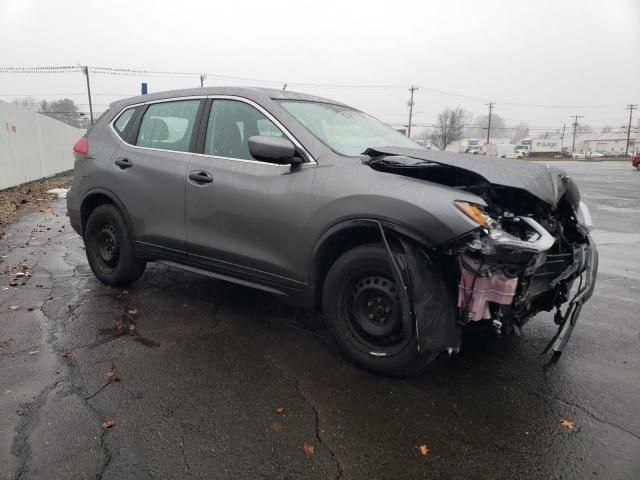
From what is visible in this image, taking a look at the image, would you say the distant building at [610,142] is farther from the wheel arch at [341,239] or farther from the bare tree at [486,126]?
the wheel arch at [341,239]

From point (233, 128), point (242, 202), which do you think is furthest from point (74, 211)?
point (242, 202)

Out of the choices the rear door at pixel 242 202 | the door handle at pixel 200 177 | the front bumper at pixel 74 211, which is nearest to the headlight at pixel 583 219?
the rear door at pixel 242 202

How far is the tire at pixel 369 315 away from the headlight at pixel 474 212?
0.54 meters

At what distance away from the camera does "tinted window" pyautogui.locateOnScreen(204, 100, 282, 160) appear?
3.56 metres

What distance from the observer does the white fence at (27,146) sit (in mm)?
12641

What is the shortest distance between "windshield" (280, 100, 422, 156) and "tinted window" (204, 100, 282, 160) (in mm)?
233

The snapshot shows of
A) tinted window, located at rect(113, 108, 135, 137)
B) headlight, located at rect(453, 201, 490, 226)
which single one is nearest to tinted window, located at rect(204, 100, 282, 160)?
tinted window, located at rect(113, 108, 135, 137)

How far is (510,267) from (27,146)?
16437mm

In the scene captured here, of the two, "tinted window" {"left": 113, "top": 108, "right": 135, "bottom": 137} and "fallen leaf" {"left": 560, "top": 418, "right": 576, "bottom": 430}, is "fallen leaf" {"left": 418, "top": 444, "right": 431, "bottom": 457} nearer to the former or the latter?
"fallen leaf" {"left": 560, "top": 418, "right": 576, "bottom": 430}

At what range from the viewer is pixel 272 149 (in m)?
3.07

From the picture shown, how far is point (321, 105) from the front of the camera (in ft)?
13.0

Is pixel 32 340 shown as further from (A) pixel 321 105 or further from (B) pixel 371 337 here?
(A) pixel 321 105

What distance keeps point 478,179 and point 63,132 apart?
23.0m

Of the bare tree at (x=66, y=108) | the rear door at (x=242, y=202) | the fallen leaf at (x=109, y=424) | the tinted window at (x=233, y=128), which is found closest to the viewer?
the fallen leaf at (x=109, y=424)
